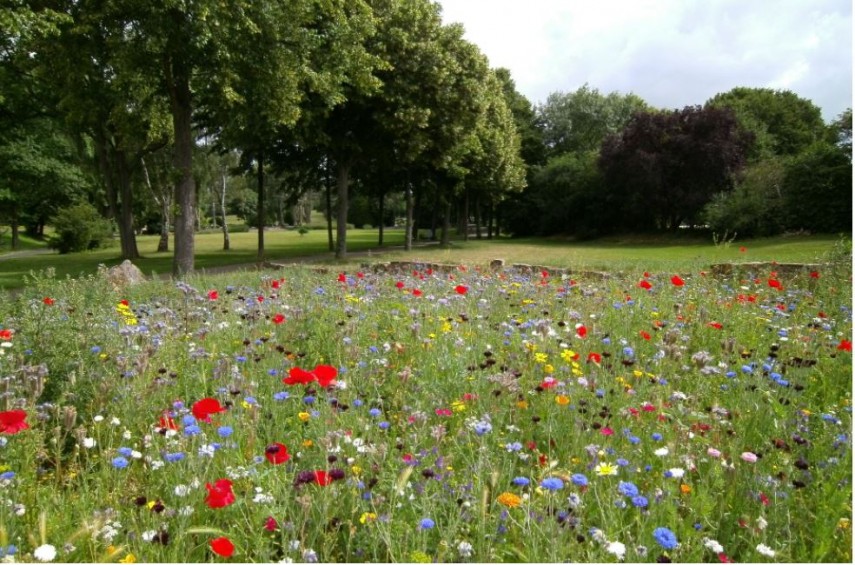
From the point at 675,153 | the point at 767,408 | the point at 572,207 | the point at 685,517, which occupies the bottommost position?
the point at 685,517

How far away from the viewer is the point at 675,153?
39062mm

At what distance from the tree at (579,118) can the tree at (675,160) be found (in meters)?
16.2

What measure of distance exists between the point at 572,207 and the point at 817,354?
4246 cm

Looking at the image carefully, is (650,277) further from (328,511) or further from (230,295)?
(328,511)

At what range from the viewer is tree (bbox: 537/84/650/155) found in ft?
188

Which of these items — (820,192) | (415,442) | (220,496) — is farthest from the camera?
(820,192)

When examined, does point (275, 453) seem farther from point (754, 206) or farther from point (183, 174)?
point (754, 206)

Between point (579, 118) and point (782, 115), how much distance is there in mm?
17833

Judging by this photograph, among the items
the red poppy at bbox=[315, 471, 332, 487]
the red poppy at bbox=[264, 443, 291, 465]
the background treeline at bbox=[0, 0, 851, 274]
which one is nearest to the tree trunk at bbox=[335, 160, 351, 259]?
the background treeline at bbox=[0, 0, 851, 274]

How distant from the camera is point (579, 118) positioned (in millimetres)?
57562

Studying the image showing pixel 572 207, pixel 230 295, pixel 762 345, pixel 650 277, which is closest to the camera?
pixel 762 345

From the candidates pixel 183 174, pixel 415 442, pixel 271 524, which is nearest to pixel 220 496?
pixel 271 524

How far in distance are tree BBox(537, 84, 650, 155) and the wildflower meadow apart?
54681mm

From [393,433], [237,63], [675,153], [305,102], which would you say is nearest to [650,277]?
[393,433]
